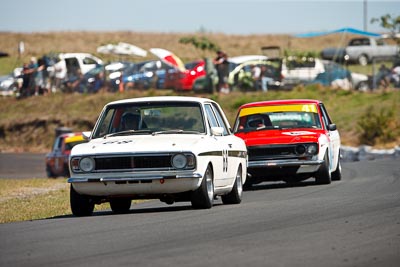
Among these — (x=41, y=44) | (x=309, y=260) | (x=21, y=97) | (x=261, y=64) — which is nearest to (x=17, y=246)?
(x=309, y=260)

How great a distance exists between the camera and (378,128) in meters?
32.3

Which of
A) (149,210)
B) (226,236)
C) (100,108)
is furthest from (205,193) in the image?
(100,108)

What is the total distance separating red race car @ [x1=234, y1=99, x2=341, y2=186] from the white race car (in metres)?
3.63

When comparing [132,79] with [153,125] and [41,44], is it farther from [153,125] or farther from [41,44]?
[41,44]

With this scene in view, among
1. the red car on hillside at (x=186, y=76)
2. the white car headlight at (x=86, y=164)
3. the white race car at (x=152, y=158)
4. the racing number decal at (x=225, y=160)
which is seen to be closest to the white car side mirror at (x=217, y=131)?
the white race car at (x=152, y=158)

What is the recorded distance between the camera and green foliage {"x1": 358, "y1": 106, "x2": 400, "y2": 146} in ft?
105

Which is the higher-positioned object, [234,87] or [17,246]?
[17,246]

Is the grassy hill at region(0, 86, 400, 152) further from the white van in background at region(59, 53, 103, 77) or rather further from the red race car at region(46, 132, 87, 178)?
the red race car at region(46, 132, 87, 178)

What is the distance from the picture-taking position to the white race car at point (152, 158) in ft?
39.7

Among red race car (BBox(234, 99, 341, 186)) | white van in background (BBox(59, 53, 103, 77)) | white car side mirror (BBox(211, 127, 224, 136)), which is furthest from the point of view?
white van in background (BBox(59, 53, 103, 77))

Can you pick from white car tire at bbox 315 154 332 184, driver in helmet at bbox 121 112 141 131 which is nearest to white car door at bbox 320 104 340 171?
white car tire at bbox 315 154 332 184

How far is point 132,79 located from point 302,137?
2371 centimetres

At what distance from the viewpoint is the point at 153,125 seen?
43.4 feet

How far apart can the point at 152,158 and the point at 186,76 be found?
2642 cm
